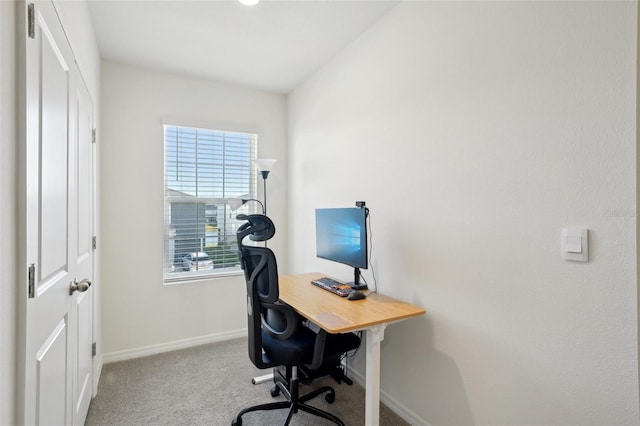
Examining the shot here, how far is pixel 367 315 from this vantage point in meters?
1.75

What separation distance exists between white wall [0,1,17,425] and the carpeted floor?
1.46 metres

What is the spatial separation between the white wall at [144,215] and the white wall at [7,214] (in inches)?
87.5

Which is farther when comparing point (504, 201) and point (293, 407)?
point (293, 407)

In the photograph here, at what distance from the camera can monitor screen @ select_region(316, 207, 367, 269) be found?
208 centimetres

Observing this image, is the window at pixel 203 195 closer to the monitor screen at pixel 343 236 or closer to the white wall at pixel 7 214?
the monitor screen at pixel 343 236

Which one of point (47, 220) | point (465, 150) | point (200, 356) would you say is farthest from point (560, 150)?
point (200, 356)

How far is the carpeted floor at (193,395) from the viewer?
2045 millimetres

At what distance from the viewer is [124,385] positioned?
2441 mm

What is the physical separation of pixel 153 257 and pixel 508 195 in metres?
2.94

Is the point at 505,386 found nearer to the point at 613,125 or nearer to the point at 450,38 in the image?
the point at 613,125

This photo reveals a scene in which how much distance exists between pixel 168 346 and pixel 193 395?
3.03 ft

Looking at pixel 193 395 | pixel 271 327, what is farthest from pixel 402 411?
pixel 193 395

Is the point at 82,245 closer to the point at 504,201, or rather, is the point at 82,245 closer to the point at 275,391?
the point at 275,391

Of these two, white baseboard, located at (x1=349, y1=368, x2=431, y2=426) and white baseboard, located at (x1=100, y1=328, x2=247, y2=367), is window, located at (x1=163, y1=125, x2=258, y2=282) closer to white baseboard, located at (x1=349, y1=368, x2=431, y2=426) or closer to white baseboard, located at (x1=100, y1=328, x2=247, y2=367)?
white baseboard, located at (x1=100, y1=328, x2=247, y2=367)
